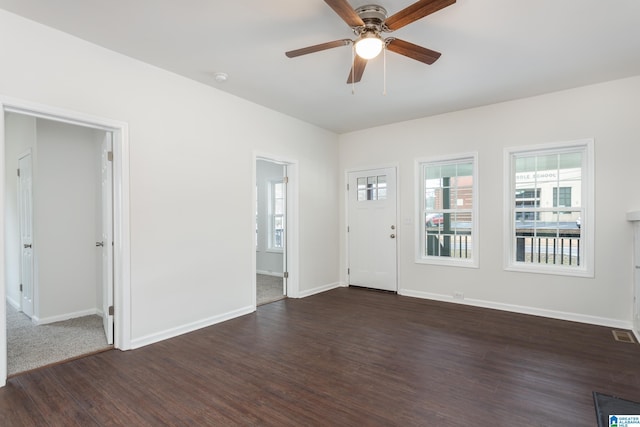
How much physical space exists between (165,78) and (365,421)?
11.8ft

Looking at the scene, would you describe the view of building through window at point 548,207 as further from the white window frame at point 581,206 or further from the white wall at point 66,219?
the white wall at point 66,219

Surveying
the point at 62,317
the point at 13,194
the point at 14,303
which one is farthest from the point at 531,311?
the point at 13,194

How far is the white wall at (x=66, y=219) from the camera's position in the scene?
3.99 m

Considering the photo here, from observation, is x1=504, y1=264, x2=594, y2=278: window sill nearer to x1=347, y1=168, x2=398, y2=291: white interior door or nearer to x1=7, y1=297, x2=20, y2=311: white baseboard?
x1=347, y1=168, x2=398, y2=291: white interior door

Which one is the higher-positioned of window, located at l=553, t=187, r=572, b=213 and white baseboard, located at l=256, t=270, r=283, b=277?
window, located at l=553, t=187, r=572, b=213

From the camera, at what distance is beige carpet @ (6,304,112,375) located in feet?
9.66

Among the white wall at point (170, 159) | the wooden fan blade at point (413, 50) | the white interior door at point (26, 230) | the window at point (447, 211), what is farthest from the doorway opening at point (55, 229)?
the window at point (447, 211)

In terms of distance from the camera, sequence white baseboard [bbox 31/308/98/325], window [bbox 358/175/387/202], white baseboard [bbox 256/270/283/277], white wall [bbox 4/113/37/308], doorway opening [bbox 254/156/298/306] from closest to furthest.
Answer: white baseboard [bbox 31/308/98/325]
white wall [bbox 4/113/37/308]
window [bbox 358/175/387/202]
doorway opening [bbox 254/156/298/306]
white baseboard [bbox 256/270/283/277]

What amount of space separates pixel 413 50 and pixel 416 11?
0.53m

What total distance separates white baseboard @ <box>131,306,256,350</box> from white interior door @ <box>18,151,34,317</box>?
1876 mm

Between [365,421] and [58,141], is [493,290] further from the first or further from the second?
[58,141]

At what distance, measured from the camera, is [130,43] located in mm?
2971

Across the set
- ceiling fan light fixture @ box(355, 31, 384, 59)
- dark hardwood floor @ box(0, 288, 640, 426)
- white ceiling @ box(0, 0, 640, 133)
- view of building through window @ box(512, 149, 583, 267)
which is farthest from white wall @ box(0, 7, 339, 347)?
view of building through window @ box(512, 149, 583, 267)

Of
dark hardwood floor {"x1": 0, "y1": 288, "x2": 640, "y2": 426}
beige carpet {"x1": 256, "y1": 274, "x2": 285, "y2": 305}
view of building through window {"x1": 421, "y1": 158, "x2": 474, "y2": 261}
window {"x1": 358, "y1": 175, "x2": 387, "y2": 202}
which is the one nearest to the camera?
dark hardwood floor {"x1": 0, "y1": 288, "x2": 640, "y2": 426}
